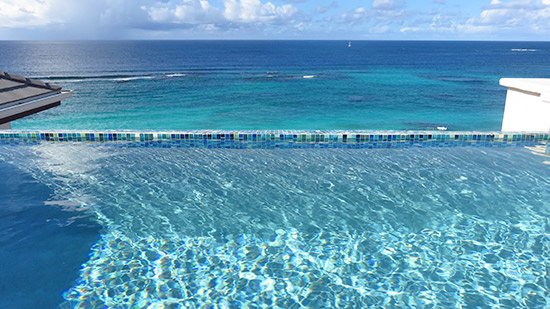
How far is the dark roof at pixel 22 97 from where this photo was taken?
8070 millimetres

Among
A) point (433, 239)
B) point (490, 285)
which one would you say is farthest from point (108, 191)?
point (490, 285)

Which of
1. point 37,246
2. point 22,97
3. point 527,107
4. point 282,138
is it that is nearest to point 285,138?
point 282,138

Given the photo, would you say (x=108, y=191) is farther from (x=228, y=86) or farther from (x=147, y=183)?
(x=228, y=86)

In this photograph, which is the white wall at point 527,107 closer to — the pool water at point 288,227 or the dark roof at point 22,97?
the pool water at point 288,227

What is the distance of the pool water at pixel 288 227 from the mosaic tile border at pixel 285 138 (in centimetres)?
81

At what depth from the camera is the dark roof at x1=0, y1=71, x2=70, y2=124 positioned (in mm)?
8070

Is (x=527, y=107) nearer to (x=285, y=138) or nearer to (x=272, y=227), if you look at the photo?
(x=285, y=138)

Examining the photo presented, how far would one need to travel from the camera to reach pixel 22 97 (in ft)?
28.7

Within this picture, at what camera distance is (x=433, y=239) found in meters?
5.25

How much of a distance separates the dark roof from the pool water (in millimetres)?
973

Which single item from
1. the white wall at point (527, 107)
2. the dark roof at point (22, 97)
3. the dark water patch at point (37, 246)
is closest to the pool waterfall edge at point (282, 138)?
the white wall at point (527, 107)

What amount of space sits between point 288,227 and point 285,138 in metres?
4.22

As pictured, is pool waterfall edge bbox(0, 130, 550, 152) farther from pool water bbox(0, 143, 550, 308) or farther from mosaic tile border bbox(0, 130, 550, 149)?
pool water bbox(0, 143, 550, 308)

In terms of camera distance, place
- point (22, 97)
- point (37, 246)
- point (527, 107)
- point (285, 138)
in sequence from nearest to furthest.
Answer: point (37, 246) < point (22, 97) < point (285, 138) < point (527, 107)
